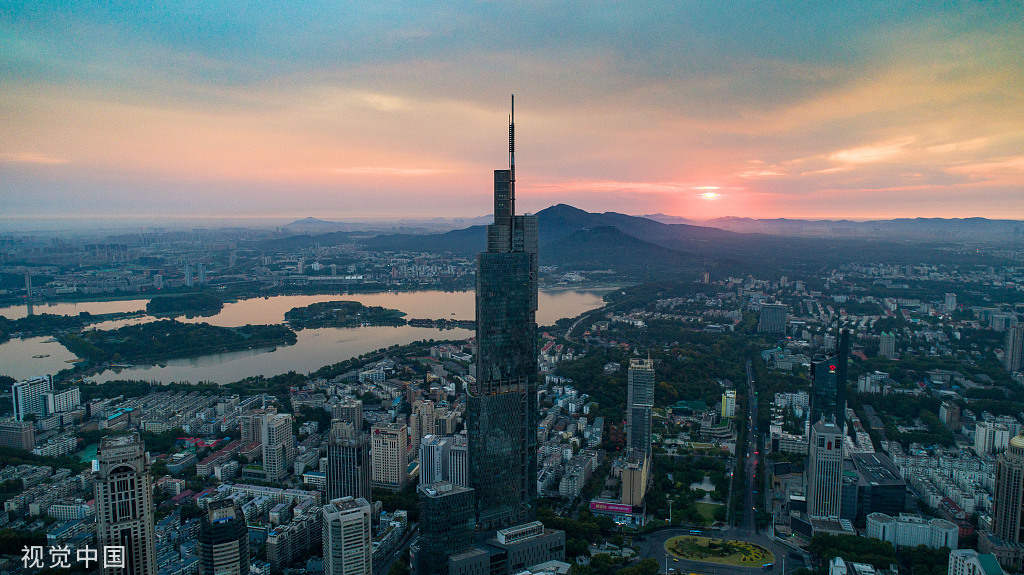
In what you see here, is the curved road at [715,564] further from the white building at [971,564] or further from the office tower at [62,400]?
the office tower at [62,400]

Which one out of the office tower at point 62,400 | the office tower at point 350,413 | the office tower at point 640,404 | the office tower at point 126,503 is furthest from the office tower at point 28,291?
the office tower at point 640,404

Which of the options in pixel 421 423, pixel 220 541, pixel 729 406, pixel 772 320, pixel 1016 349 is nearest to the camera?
pixel 220 541

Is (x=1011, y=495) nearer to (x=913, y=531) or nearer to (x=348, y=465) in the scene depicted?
(x=913, y=531)

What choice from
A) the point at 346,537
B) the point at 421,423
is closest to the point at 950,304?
the point at 421,423

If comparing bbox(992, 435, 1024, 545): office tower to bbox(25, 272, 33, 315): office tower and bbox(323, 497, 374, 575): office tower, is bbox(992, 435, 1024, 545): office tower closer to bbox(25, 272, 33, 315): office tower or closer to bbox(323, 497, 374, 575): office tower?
bbox(323, 497, 374, 575): office tower

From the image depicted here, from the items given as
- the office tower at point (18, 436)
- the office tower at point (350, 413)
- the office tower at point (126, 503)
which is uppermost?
the office tower at point (126, 503)

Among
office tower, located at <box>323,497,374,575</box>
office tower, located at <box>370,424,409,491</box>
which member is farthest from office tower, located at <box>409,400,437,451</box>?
office tower, located at <box>323,497,374,575</box>

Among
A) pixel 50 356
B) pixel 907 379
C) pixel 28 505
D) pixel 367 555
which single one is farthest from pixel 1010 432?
pixel 50 356
